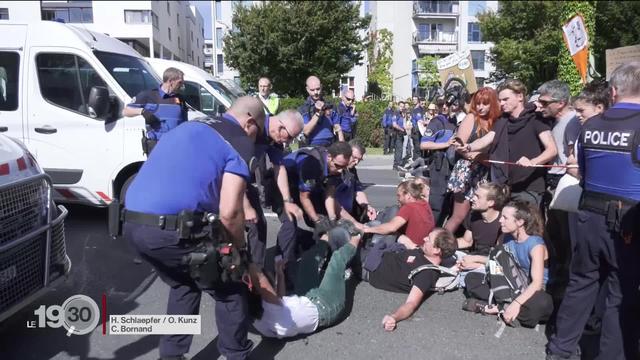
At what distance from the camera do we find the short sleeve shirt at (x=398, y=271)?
4191 mm

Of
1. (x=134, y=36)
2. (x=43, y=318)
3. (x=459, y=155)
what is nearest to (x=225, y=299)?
(x=43, y=318)

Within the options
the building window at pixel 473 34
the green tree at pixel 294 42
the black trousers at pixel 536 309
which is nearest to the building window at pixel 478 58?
the building window at pixel 473 34

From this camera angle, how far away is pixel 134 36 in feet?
139

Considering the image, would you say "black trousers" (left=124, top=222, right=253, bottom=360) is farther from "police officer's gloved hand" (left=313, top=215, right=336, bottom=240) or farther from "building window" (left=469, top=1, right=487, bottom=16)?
"building window" (left=469, top=1, right=487, bottom=16)

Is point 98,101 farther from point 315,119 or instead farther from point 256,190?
point 256,190

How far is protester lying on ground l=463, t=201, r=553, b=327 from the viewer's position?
3643mm

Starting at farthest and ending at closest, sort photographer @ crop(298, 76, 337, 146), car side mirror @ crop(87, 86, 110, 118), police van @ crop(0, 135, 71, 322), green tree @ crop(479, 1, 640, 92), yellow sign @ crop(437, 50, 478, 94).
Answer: green tree @ crop(479, 1, 640, 92)
yellow sign @ crop(437, 50, 478, 94)
photographer @ crop(298, 76, 337, 146)
car side mirror @ crop(87, 86, 110, 118)
police van @ crop(0, 135, 71, 322)

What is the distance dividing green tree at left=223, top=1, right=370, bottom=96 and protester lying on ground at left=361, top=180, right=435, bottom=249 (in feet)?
78.2

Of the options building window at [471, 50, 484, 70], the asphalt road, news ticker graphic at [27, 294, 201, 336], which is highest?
building window at [471, 50, 484, 70]

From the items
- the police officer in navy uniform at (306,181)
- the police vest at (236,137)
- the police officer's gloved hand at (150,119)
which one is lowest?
the police officer in navy uniform at (306,181)

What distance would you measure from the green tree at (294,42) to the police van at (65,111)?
2243cm

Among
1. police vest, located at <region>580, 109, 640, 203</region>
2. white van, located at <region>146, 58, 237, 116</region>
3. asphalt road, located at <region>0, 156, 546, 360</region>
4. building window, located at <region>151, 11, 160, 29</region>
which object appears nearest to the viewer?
police vest, located at <region>580, 109, 640, 203</region>

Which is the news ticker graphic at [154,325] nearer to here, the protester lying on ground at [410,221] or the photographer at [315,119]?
the protester lying on ground at [410,221]

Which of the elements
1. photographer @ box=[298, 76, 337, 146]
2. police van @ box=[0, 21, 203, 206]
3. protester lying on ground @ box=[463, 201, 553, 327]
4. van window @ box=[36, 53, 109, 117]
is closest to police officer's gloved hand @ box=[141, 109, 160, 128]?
police van @ box=[0, 21, 203, 206]
